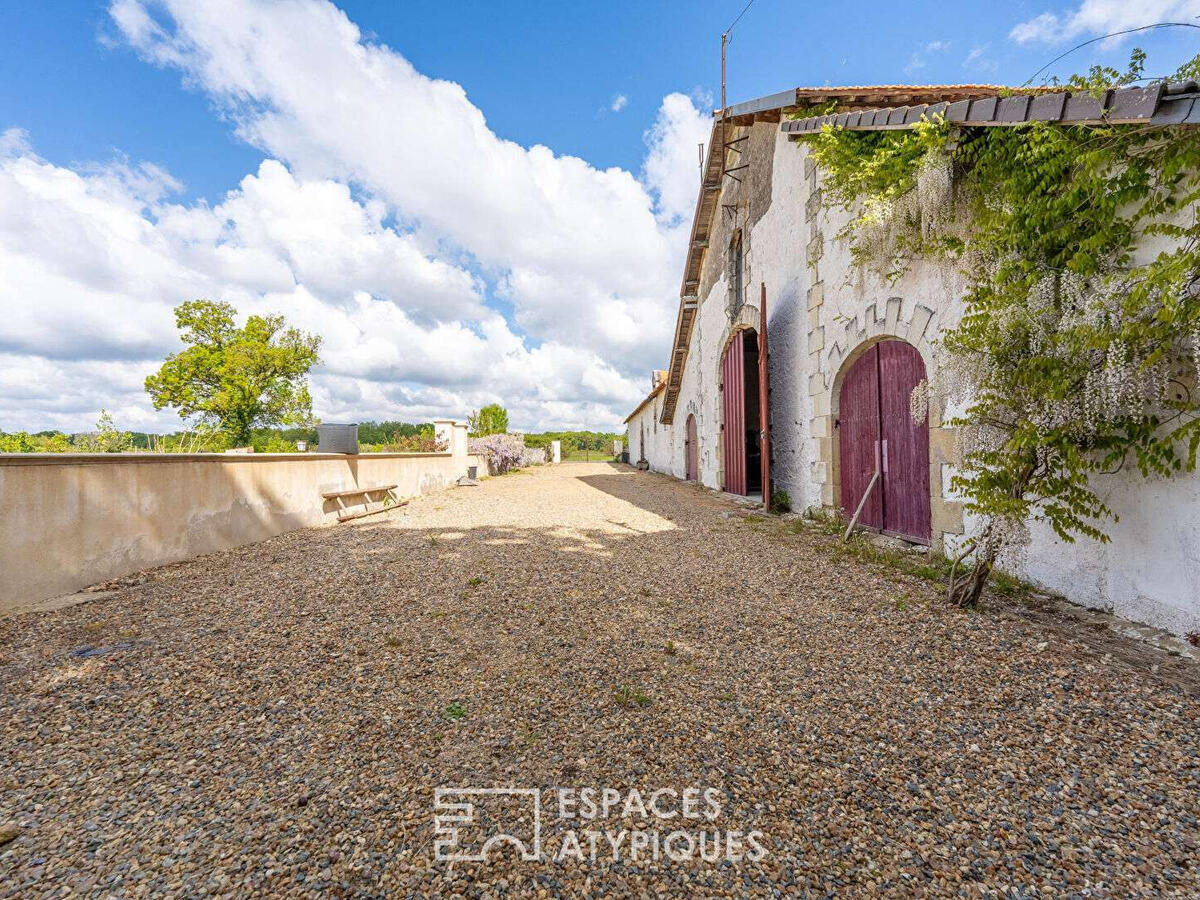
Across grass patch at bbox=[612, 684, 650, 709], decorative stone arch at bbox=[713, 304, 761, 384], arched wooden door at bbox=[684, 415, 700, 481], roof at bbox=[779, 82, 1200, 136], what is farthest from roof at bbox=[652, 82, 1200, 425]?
arched wooden door at bbox=[684, 415, 700, 481]

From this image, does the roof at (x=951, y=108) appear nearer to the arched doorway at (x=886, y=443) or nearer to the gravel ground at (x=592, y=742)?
the arched doorway at (x=886, y=443)

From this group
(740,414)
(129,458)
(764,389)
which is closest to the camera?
(129,458)

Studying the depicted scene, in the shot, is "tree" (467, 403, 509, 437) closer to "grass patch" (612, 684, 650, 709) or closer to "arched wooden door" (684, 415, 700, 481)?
"arched wooden door" (684, 415, 700, 481)

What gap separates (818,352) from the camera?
20.7ft

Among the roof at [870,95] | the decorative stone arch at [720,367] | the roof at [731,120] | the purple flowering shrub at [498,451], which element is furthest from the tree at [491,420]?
the roof at [870,95]

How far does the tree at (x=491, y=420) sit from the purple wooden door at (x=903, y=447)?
68.0ft

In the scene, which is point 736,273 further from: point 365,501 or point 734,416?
point 365,501

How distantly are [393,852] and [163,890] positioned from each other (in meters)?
0.60

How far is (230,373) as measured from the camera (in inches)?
1037

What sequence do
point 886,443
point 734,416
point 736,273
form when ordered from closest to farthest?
point 886,443 < point 734,416 < point 736,273

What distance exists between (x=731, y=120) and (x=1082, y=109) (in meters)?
5.89

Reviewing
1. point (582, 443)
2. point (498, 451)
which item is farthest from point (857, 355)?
point (582, 443)

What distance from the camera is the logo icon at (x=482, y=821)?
59.1 inches

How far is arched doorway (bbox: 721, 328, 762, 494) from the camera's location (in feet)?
29.3
